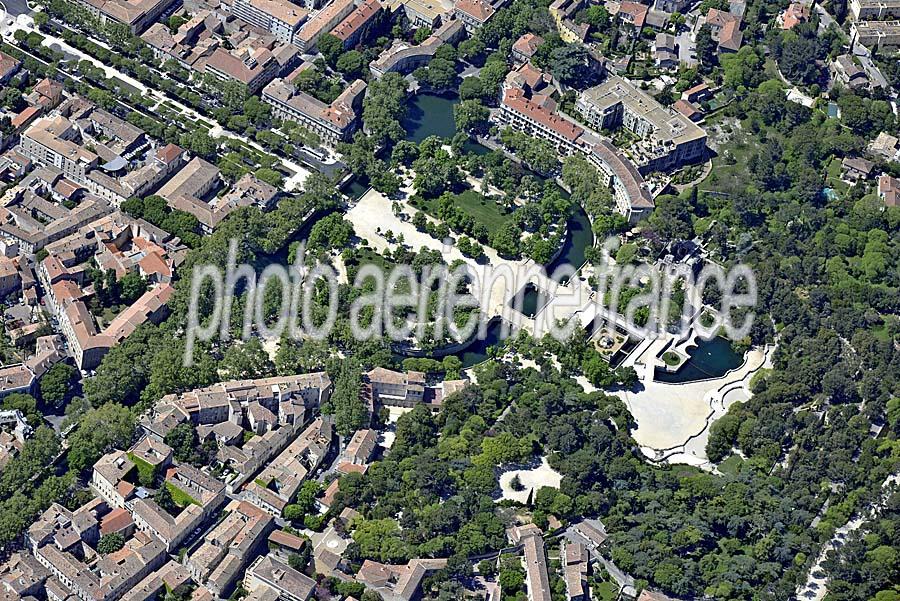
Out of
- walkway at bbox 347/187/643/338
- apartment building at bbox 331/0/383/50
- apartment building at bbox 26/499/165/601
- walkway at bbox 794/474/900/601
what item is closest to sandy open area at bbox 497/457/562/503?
walkway at bbox 347/187/643/338

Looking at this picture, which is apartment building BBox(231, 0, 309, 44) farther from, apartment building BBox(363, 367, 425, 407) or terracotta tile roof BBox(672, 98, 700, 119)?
apartment building BBox(363, 367, 425, 407)

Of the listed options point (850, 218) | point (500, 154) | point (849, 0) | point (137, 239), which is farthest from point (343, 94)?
point (849, 0)

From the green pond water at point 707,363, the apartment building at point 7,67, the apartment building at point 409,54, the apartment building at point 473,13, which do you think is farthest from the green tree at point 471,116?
the apartment building at point 7,67

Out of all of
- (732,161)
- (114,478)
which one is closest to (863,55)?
(732,161)

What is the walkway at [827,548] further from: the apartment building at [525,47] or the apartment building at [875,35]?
the apartment building at [875,35]

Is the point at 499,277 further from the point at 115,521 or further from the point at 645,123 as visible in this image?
the point at 115,521
